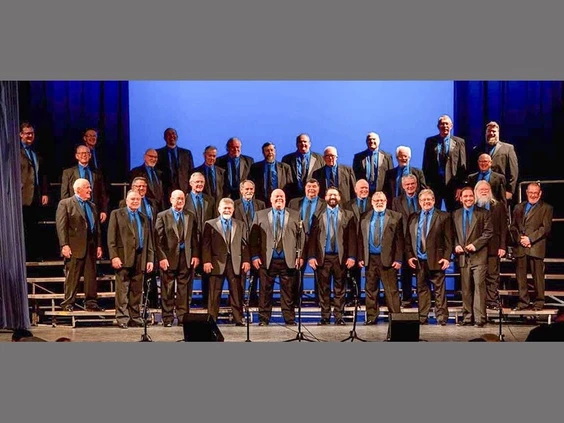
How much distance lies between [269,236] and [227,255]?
1.92ft

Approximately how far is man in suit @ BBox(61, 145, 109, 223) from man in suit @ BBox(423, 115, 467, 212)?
165 inches

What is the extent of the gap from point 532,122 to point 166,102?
4.68 m

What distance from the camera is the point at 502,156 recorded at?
11.6m

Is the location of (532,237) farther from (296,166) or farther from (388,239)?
(296,166)

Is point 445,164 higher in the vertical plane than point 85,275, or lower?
higher

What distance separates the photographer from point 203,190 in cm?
1176

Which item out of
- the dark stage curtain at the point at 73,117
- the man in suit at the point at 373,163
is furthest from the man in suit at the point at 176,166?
the man in suit at the point at 373,163

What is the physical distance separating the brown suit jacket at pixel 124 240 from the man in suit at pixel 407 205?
3.21m

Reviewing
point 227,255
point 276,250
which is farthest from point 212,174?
point 276,250

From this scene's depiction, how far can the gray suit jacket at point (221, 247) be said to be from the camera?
1153 cm

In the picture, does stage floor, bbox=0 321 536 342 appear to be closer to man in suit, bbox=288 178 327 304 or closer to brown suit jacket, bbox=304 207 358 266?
man in suit, bbox=288 178 327 304

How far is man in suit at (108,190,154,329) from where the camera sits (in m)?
11.6

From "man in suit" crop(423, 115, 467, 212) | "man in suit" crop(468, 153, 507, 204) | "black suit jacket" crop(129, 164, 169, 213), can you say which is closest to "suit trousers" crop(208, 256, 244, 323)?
"black suit jacket" crop(129, 164, 169, 213)

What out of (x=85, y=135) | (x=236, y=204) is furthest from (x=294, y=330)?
(x=85, y=135)
